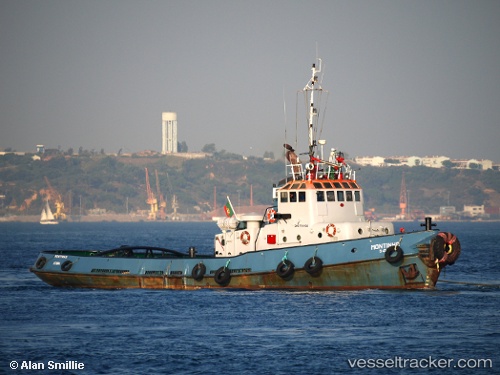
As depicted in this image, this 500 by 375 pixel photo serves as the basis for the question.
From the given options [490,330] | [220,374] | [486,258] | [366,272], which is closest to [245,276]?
[366,272]

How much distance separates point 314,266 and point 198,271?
670 centimetres

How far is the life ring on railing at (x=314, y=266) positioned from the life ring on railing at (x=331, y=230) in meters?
1.50

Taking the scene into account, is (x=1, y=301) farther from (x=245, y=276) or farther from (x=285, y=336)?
(x=285, y=336)

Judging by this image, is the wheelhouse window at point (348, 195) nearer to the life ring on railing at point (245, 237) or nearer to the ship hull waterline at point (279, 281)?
the ship hull waterline at point (279, 281)

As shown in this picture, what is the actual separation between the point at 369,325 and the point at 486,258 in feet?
149

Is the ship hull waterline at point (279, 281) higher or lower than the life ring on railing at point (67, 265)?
lower

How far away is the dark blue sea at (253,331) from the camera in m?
30.4

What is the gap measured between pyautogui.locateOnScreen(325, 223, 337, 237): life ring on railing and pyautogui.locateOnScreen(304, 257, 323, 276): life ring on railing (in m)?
1.50

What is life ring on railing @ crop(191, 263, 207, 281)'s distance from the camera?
1869 inches

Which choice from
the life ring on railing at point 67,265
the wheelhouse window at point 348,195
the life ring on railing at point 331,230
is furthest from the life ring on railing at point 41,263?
the wheelhouse window at point 348,195

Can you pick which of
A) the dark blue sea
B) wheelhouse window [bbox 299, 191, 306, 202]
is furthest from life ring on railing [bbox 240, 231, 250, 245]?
wheelhouse window [bbox 299, 191, 306, 202]

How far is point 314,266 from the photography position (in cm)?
4353

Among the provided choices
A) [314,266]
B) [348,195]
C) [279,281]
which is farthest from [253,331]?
[348,195]

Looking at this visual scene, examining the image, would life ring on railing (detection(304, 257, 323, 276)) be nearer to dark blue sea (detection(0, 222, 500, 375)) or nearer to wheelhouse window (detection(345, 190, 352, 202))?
dark blue sea (detection(0, 222, 500, 375))
